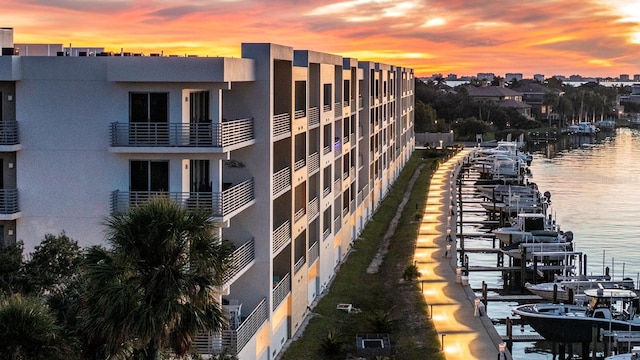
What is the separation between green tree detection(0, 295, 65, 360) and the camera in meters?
18.5

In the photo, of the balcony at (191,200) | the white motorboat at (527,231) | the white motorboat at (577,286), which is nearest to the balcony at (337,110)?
the white motorboat at (577,286)

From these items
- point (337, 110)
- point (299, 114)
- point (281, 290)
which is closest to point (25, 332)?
point (281, 290)

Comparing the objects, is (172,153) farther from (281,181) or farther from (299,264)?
(299,264)

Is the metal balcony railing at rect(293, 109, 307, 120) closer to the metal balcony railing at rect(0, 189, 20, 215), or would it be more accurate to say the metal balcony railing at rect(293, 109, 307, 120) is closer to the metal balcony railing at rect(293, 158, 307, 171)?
the metal balcony railing at rect(293, 158, 307, 171)

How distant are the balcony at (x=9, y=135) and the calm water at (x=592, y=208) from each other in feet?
79.4

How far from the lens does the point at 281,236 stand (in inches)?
1502

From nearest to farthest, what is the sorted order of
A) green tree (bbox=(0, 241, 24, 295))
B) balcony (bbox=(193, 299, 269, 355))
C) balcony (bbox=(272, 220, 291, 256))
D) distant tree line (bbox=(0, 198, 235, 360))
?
distant tree line (bbox=(0, 198, 235, 360)) < green tree (bbox=(0, 241, 24, 295)) < balcony (bbox=(193, 299, 269, 355)) < balcony (bbox=(272, 220, 291, 256))

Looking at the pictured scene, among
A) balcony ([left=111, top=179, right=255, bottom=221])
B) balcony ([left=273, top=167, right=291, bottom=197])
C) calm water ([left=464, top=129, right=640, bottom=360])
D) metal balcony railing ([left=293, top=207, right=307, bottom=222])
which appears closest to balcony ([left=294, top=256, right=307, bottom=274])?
metal balcony railing ([left=293, top=207, right=307, bottom=222])

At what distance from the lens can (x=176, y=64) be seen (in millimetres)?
29016

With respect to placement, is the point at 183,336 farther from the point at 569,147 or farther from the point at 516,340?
the point at 569,147

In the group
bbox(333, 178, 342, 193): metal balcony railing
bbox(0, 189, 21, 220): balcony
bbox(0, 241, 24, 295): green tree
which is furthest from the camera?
bbox(333, 178, 342, 193): metal balcony railing

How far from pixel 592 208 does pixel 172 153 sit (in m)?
74.0

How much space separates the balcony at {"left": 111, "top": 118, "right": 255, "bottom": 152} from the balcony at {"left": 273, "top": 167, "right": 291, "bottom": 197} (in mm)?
6832

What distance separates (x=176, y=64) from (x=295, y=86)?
14.1 m
